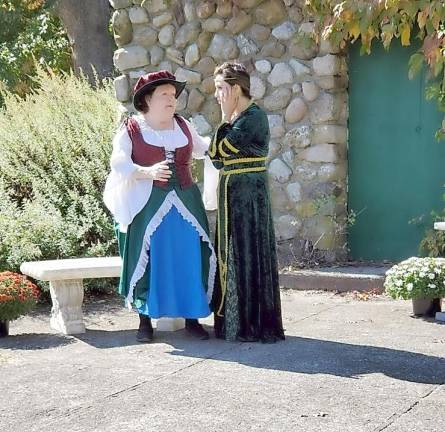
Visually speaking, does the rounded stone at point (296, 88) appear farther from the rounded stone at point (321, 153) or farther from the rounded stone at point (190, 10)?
the rounded stone at point (190, 10)

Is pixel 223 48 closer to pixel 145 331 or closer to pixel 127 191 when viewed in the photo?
pixel 127 191

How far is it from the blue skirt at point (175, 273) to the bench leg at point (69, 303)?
26.7 inches

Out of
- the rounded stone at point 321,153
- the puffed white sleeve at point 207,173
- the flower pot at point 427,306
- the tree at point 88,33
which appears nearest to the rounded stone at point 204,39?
the rounded stone at point 321,153

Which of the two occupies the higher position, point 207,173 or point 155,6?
point 155,6

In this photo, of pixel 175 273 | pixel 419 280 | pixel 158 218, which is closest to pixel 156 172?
pixel 158 218

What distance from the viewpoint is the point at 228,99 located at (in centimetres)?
594

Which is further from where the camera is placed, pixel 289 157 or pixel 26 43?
pixel 26 43

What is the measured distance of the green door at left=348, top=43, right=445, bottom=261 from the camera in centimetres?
805

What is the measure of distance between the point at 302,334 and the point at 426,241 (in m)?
2.07

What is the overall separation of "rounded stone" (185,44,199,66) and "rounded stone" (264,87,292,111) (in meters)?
0.77

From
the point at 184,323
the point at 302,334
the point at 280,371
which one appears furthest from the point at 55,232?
the point at 280,371

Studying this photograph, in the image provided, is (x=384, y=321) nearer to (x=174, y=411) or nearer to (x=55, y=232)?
(x=174, y=411)

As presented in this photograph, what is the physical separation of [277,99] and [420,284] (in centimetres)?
244

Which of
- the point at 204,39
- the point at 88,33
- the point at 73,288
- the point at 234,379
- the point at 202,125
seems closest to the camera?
the point at 234,379
